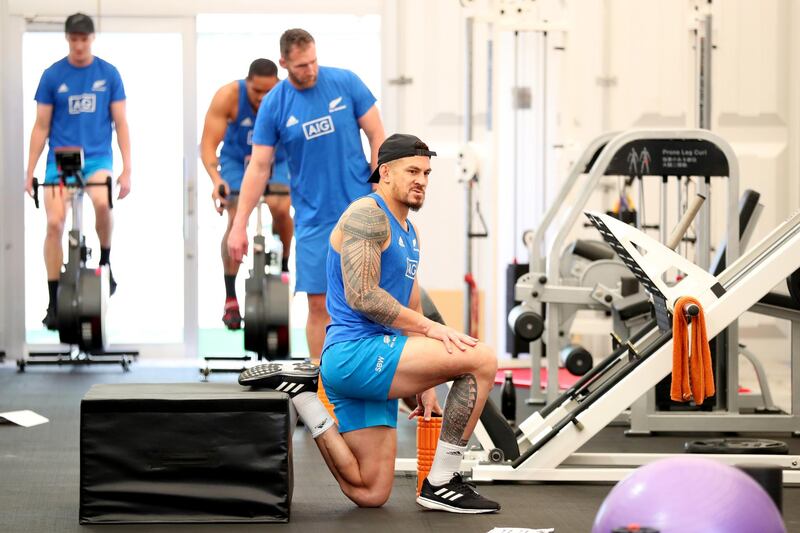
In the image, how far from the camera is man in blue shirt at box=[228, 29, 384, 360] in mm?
5348

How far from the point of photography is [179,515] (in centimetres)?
354

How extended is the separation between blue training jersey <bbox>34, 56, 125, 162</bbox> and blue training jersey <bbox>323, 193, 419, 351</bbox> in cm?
470

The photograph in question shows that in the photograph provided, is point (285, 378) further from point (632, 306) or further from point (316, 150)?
point (632, 306)

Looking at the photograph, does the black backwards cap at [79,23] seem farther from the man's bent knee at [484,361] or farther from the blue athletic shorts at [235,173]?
the man's bent knee at [484,361]

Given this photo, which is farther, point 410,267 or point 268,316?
point 268,316

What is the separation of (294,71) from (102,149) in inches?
124

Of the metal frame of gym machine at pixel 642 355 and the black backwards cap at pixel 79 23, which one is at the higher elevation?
the black backwards cap at pixel 79 23

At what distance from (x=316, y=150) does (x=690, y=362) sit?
2017mm

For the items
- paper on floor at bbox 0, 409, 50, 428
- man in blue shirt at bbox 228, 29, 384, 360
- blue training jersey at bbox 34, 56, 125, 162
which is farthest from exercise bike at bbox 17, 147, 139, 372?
man in blue shirt at bbox 228, 29, 384, 360

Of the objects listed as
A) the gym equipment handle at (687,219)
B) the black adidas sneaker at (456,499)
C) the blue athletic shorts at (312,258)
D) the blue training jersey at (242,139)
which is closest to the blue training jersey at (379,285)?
the black adidas sneaker at (456,499)

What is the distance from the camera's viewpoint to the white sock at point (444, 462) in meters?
3.72

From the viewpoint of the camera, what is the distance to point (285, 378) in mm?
3742

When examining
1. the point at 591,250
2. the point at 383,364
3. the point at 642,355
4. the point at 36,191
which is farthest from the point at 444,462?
the point at 36,191

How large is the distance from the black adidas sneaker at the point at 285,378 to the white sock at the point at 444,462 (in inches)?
16.8
